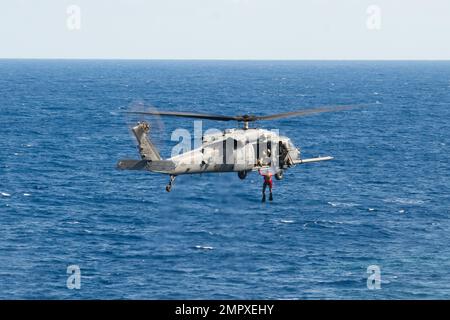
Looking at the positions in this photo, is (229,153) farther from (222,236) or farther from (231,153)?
(222,236)

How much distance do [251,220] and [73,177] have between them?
49.1m

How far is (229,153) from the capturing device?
61969mm

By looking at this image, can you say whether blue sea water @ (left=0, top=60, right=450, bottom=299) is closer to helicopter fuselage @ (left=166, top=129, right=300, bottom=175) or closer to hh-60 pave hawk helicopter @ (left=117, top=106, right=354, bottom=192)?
hh-60 pave hawk helicopter @ (left=117, top=106, right=354, bottom=192)

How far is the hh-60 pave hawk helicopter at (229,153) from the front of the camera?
187 ft

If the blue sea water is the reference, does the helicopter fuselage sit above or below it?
above

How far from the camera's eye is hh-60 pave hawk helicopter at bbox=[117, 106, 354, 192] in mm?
57094

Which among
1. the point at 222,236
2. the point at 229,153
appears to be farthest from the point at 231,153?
the point at 222,236

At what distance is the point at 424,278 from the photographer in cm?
11650

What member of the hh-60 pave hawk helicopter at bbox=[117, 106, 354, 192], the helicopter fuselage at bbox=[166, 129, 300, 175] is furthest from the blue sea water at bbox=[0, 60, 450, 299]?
the helicopter fuselage at bbox=[166, 129, 300, 175]

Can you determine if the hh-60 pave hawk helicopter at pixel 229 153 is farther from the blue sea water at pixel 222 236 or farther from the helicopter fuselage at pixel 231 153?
the blue sea water at pixel 222 236

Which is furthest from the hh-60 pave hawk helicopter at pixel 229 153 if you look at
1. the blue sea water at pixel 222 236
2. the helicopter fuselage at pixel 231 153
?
the blue sea water at pixel 222 236
